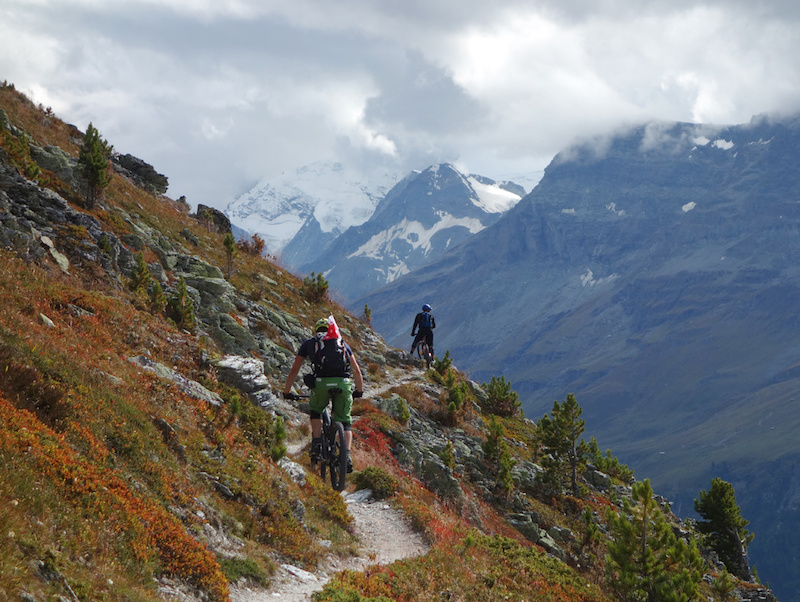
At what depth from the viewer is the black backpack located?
12459 millimetres

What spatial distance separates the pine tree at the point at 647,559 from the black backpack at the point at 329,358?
10329 mm

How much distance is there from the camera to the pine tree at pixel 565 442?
96.2 feet

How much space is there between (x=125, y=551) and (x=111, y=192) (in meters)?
26.9

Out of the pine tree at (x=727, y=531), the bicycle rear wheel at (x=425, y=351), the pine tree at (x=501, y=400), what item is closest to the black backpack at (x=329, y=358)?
the bicycle rear wheel at (x=425, y=351)

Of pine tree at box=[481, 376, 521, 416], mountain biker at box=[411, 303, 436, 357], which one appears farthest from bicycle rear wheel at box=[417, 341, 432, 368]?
pine tree at box=[481, 376, 521, 416]

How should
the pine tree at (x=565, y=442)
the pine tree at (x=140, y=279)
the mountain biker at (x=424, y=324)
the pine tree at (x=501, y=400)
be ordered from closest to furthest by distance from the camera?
the pine tree at (x=140, y=279) → the pine tree at (x=565, y=442) → the mountain biker at (x=424, y=324) → the pine tree at (x=501, y=400)

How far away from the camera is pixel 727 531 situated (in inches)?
1665

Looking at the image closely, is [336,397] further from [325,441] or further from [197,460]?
[197,460]

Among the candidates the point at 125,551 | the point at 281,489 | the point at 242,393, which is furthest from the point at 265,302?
the point at 125,551

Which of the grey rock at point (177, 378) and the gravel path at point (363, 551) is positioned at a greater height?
the grey rock at point (177, 378)

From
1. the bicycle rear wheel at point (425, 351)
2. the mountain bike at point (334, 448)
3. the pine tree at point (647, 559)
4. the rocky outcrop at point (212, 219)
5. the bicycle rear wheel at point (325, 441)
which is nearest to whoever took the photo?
the mountain bike at point (334, 448)

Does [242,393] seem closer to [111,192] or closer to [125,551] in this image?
[125,551]

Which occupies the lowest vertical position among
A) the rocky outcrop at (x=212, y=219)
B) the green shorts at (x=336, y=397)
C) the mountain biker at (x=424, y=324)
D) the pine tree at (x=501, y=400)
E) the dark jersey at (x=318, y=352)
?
the green shorts at (x=336, y=397)

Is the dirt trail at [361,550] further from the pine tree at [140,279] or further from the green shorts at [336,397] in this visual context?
the pine tree at [140,279]
